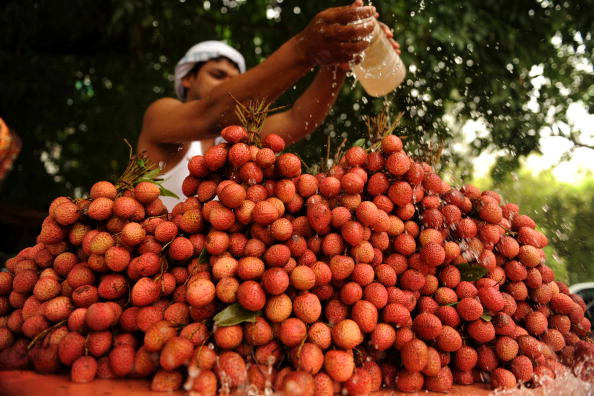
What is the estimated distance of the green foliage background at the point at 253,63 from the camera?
6.95ft

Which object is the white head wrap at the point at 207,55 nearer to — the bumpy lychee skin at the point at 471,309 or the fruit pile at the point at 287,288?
the fruit pile at the point at 287,288

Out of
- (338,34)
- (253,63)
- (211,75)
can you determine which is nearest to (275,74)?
(338,34)

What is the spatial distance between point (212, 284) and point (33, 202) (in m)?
3.44

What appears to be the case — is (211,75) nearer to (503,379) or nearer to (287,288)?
(287,288)

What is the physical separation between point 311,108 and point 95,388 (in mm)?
1731

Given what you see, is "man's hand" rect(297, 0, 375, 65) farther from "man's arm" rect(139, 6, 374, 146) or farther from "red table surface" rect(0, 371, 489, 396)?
"red table surface" rect(0, 371, 489, 396)

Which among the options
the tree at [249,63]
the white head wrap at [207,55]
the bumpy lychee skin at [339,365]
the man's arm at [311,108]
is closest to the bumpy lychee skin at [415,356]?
the bumpy lychee skin at [339,365]

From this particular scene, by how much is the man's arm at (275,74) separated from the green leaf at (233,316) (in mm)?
627

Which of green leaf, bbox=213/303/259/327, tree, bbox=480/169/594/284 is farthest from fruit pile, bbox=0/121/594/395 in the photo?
tree, bbox=480/169/594/284

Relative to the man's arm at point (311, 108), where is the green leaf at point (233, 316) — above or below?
below

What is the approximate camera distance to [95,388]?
829 millimetres

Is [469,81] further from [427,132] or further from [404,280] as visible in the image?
[404,280]

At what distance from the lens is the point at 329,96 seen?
2121 millimetres

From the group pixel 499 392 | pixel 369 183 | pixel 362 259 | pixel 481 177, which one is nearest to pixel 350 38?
pixel 369 183
